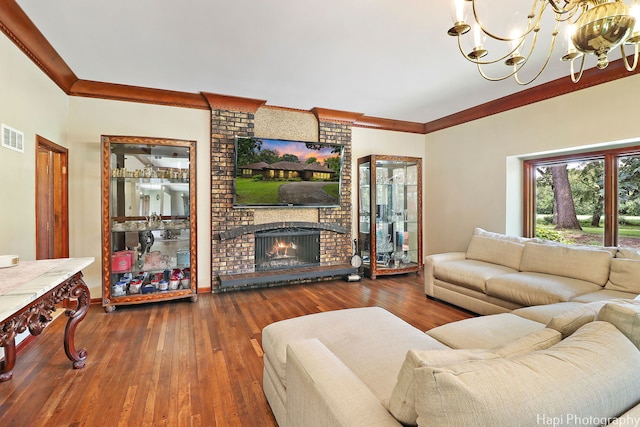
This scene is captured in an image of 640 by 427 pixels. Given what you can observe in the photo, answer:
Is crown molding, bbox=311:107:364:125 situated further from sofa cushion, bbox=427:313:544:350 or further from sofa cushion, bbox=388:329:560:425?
sofa cushion, bbox=388:329:560:425

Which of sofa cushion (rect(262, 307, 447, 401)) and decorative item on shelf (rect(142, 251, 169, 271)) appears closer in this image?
sofa cushion (rect(262, 307, 447, 401))

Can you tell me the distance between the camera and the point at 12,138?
97.8 inches

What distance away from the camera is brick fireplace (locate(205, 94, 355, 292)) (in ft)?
14.0

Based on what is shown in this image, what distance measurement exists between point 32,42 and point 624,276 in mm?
5517

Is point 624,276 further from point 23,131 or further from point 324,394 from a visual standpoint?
point 23,131

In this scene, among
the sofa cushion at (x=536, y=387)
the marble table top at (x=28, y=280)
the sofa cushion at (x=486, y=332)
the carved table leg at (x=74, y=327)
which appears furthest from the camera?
the carved table leg at (x=74, y=327)

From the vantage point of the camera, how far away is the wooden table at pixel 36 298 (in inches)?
55.9

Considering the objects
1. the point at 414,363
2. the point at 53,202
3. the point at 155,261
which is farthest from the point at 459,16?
the point at 53,202

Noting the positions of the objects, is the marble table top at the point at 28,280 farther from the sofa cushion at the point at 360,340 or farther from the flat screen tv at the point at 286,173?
the flat screen tv at the point at 286,173

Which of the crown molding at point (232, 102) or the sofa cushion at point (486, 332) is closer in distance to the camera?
the sofa cushion at point (486, 332)

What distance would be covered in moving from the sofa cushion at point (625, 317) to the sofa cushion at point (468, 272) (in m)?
2.29

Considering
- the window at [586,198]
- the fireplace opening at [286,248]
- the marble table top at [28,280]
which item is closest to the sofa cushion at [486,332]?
the marble table top at [28,280]

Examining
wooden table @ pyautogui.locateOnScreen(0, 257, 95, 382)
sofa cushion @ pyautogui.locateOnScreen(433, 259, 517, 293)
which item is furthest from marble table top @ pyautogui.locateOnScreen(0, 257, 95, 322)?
sofa cushion @ pyautogui.locateOnScreen(433, 259, 517, 293)

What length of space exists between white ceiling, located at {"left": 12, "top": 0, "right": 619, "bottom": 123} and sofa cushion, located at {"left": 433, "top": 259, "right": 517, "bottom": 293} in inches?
86.7
